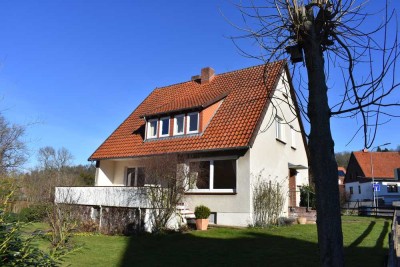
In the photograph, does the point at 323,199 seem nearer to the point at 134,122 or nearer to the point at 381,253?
the point at 381,253

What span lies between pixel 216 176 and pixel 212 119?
3.26 meters

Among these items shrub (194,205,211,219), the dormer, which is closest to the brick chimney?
the dormer

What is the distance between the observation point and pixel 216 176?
1816cm

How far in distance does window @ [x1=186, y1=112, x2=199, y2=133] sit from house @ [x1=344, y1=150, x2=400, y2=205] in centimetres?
4673

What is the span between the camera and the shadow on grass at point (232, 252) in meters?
9.40

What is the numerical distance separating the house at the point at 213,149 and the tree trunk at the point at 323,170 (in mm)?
9874

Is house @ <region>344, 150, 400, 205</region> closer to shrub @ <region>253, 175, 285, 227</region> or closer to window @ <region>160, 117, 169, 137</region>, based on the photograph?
shrub @ <region>253, 175, 285, 227</region>

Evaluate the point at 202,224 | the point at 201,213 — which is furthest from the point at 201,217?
the point at 202,224

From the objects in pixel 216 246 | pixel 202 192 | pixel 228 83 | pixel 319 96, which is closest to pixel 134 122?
pixel 228 83

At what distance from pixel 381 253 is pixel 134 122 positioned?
17.7m

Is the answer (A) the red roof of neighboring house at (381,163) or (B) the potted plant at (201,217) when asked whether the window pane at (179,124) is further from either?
(A) the red roof of neighboring house at (381,163)

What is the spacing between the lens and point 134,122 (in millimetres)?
24875

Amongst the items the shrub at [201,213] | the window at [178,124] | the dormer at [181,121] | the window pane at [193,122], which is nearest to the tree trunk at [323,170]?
the shrub at [201,213]

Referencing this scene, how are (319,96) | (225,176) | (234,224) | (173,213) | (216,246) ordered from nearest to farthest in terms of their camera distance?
(319,96) → (216,246) → (173,213) → (234,224) → (225,176)
